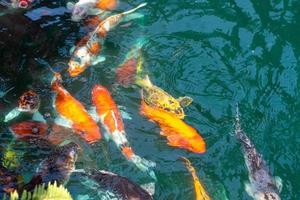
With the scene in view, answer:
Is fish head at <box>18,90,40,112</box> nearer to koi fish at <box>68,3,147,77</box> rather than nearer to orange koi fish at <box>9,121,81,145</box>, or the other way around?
orange koi fish at <box>9,121,81,145</box>

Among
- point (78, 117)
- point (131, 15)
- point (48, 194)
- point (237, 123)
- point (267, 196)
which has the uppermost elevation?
point (131, 15)

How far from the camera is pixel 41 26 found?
7.59 metres

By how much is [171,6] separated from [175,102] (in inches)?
82.7

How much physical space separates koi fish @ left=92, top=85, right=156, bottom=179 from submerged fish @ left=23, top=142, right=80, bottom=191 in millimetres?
502

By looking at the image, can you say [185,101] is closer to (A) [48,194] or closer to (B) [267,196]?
(B) [267,196]

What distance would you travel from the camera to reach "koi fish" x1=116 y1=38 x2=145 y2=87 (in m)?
6.95

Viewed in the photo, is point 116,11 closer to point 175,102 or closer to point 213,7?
point 213,7

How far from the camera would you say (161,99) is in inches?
262

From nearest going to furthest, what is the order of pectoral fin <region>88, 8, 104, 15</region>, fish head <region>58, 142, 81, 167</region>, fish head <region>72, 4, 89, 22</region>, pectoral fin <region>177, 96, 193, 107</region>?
1. fish head <region>58, 142, 81, 167</region>
2. pectoral fin <region>177, 96, 193, 107</region>
3. fish head <region>72, 4, 89, 22</region>
4. pectoral fin <region>88, 8, 104, 15</region>

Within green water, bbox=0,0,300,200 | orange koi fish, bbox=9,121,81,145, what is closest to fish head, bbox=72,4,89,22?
green water, bbox=0,0,300,200

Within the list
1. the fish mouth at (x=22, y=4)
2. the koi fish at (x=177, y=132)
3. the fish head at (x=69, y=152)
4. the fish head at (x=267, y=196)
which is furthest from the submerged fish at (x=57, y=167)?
the fish mouth at (x=22, y=4)

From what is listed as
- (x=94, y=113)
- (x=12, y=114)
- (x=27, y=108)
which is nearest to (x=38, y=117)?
(x=27, y=108)

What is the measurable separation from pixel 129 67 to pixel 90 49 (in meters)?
0.61

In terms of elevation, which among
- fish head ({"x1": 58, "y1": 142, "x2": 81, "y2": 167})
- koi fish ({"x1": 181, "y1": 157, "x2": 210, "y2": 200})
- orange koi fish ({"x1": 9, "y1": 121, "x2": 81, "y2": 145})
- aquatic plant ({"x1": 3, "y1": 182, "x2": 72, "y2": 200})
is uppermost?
aquatic plant ({"x1": 3, "y1": 182, "x2": 72, "y2": 200})
